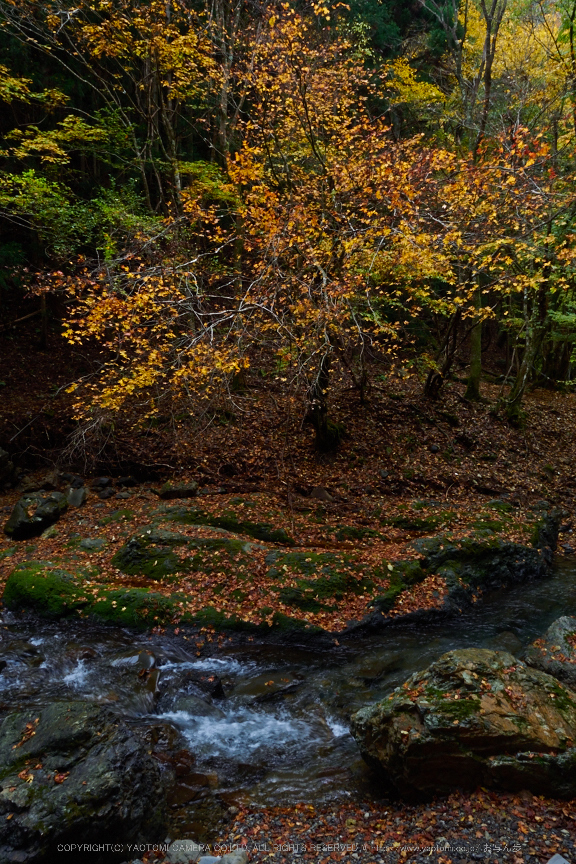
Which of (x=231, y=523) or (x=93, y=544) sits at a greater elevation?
(x=231, y=523)

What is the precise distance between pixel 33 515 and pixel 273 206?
742cm

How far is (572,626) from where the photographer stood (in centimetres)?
659

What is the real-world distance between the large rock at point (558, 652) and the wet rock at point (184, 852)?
4.35m

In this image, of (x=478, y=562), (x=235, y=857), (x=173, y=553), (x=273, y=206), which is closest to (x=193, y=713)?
(x=235, y=857)

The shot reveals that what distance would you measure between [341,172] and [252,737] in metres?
9.24

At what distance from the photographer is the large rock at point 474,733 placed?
4.38 m

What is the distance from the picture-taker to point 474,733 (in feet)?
14.9

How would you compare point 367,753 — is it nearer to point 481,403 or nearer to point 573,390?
point 481,403

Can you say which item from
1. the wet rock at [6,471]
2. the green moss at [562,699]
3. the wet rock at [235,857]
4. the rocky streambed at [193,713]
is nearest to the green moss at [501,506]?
the rocky streambed at [193,713]

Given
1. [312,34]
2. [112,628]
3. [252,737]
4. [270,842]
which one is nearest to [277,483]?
[112,628]

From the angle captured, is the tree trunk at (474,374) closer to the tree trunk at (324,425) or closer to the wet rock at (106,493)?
the tree trunk at (324,425)

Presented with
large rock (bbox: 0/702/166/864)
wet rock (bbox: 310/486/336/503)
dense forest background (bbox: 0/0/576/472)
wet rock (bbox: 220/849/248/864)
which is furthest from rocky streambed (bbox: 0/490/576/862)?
dense forest background (bbox: 0/0/576/472)

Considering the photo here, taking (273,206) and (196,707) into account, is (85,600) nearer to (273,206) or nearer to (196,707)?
(196,707)

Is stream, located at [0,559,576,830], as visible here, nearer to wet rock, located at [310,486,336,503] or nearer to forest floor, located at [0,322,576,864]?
forest floor, located at [0,322,576,864]
